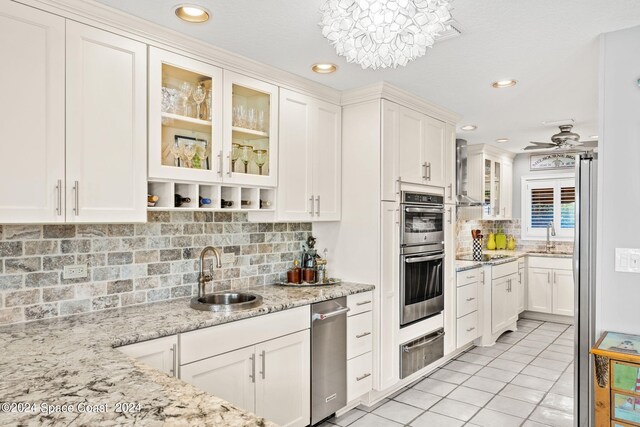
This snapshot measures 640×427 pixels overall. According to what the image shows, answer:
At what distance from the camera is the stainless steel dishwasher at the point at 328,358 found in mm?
2842

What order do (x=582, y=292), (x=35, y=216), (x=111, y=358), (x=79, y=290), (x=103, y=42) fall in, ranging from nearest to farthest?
1. (x=111, y=358)
2. (x=35, y=216)
3. (x=103, y=42)
4. (x=79, y=290)
5. (x=582, y=292)

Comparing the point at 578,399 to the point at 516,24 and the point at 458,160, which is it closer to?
the point at 516,24

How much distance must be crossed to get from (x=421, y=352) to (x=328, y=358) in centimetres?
115

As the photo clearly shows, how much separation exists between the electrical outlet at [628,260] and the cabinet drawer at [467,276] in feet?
6.86

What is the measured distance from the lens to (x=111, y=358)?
5.24 ft

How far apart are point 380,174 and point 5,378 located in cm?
256

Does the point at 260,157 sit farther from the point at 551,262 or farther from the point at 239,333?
the point at 551,262

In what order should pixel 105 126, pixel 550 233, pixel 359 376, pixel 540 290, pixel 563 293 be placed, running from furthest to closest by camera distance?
pixel 550 233 → pixel 540 290 → pixel 563 293 → pixel 359 376 → pixel 105 126

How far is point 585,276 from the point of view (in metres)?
2.45

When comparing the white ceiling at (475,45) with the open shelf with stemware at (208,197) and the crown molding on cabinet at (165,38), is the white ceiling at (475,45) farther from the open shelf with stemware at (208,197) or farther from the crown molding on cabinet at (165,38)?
the open shelf with stemware at (208,197)

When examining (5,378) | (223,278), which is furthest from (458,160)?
(5,378)

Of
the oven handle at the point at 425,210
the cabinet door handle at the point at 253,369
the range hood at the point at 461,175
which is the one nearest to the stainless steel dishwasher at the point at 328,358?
the cabinet door handle at the point at 253,369

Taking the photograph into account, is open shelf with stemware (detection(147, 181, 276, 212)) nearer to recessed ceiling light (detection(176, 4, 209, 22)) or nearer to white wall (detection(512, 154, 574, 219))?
recessed ceiling light (detection(176, 4, 209, 22))

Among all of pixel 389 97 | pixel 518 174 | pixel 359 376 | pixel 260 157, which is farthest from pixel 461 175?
pixel 260 157
